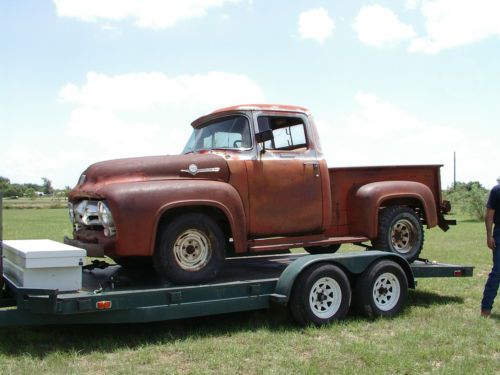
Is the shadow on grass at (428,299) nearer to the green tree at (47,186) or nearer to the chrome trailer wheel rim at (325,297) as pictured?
the chrome trailer wheel rim at (325,297)

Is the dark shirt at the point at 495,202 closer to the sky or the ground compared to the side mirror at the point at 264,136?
closer to the ground

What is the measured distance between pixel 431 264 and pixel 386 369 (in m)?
3.16

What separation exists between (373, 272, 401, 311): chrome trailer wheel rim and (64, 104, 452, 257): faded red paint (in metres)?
0.75

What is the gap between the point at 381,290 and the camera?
22.9 ft

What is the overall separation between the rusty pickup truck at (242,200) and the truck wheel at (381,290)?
0.73 meters

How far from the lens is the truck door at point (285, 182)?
6660 millimetres

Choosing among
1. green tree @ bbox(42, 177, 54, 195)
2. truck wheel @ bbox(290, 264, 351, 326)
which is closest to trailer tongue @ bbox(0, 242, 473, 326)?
truck wheel @ bbox(290, 264, 351, 326)

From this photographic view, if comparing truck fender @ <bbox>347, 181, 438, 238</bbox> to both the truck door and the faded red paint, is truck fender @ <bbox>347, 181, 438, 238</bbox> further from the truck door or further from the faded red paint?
the truck door

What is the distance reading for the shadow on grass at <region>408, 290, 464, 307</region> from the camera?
7819 millimetres

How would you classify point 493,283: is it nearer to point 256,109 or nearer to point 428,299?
point 428,299

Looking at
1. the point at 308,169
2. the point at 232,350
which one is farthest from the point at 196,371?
the point at 308,169

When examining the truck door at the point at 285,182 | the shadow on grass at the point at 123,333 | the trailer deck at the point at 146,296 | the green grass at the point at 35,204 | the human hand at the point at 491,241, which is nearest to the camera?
the trailer deck at the point at 146,296

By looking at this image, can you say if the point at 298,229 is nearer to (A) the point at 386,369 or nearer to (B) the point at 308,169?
(B) the point at 308,169

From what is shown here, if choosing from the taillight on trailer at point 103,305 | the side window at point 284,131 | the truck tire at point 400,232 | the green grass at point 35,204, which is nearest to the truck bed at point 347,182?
the truck tire at point 400,232
